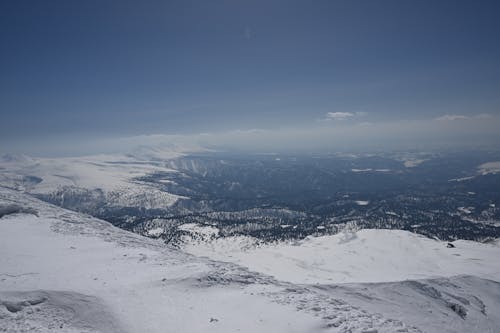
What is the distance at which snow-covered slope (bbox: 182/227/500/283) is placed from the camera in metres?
85.9

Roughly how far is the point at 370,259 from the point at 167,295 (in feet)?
341

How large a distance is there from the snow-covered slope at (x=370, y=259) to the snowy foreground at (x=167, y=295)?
721 inches

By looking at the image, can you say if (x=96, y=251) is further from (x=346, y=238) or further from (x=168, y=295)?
(x=346, y=238)

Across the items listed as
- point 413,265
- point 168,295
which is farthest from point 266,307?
point 413,265

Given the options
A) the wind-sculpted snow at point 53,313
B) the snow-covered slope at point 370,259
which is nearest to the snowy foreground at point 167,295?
the wind-sculpted snow at point 53,313

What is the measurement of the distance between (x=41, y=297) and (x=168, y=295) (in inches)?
458

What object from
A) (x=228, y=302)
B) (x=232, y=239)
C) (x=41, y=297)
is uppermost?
(x=41, y=297)

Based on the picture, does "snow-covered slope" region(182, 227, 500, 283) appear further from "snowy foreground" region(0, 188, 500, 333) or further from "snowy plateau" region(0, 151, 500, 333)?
"snowy foreground" region(0, 188, 500, 333)

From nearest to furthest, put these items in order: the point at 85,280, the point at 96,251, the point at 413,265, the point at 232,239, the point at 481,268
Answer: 1. the point at 85,280
2. the point at 96,251
3. the point at 481,268
4. the point at 413,265
5. the point at 232,239

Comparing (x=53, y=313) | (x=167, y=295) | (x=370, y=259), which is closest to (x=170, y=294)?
(x=167, y=295)

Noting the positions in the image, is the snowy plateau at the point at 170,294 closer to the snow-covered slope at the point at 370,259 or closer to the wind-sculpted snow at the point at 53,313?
the wind-sculpted snow at the point at 53,313

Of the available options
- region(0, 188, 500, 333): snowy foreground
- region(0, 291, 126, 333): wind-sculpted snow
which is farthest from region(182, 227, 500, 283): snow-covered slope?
region(0, 291, 126, 333): wind-sculpted snow

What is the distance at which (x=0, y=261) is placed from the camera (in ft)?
111

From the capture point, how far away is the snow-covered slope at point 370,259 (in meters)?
85.9
